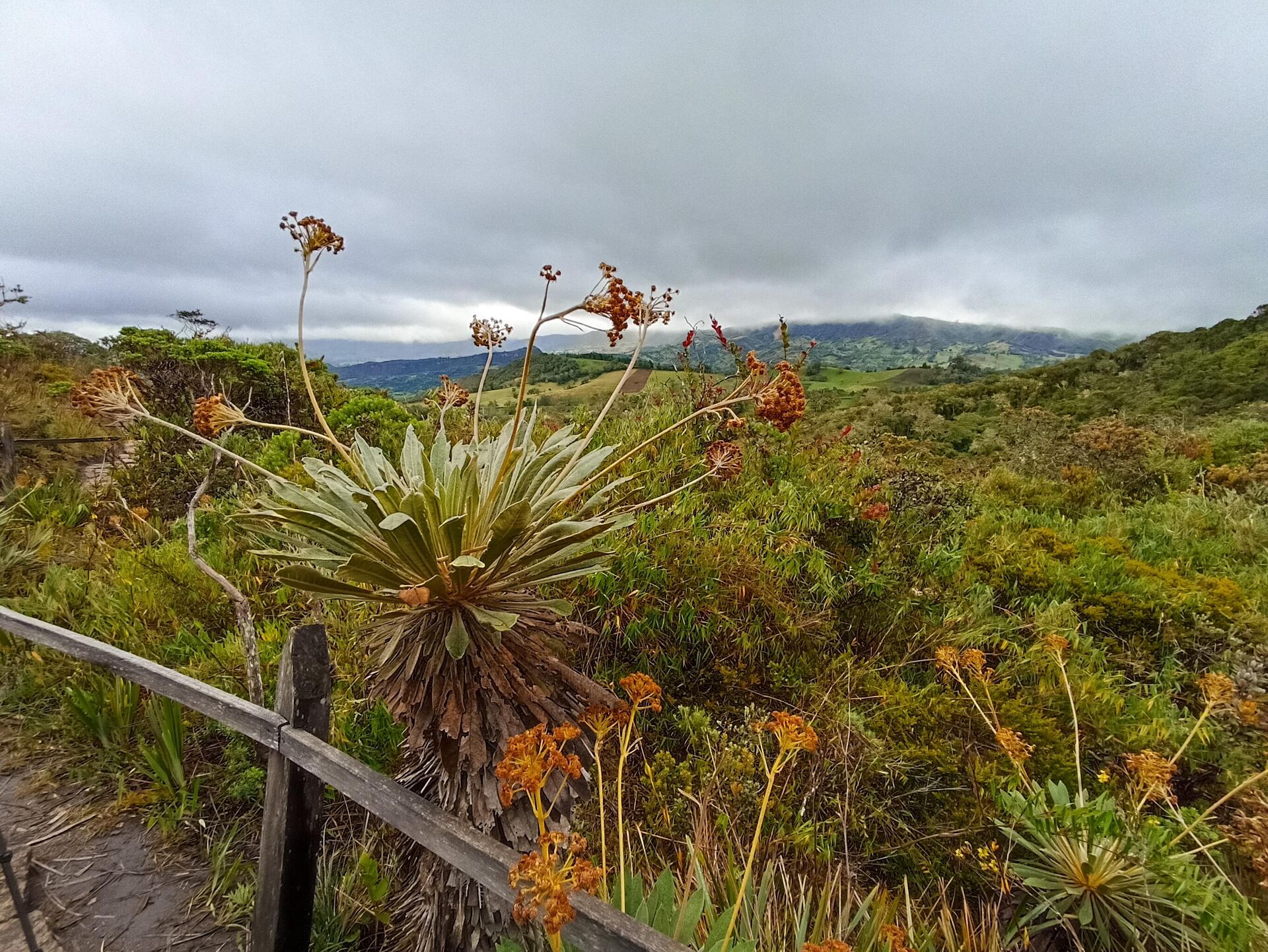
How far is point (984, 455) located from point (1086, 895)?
40.1ft

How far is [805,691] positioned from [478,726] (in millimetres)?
1929

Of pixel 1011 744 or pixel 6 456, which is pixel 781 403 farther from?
pixel 6 456

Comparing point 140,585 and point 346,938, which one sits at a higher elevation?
point 140,585

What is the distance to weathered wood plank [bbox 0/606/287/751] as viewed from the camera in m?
2.08

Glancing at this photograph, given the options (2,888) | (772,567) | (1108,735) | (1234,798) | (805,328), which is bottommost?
(2,888)

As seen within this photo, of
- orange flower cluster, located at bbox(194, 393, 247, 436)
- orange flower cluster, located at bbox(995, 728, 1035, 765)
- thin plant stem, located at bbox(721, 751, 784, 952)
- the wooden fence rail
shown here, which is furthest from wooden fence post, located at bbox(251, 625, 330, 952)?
orange flower cluster, located at bbox(995, 728, 1035, 765)

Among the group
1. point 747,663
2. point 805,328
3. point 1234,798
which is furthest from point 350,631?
point 805,328

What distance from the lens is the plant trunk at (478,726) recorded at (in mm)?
1743

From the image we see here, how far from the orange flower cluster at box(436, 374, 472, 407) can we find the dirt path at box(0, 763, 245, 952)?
255 centimetres

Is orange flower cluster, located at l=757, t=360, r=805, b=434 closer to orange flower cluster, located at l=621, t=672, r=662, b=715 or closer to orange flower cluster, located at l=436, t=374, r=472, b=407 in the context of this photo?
orange flower cluster, located at l=621, t=672, r=662, b=715

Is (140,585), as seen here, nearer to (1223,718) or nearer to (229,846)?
(229,846)

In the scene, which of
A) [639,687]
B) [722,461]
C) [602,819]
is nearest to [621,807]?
[602,819]

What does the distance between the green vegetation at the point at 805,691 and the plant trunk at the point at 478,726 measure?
0.21ft

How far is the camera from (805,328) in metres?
195
